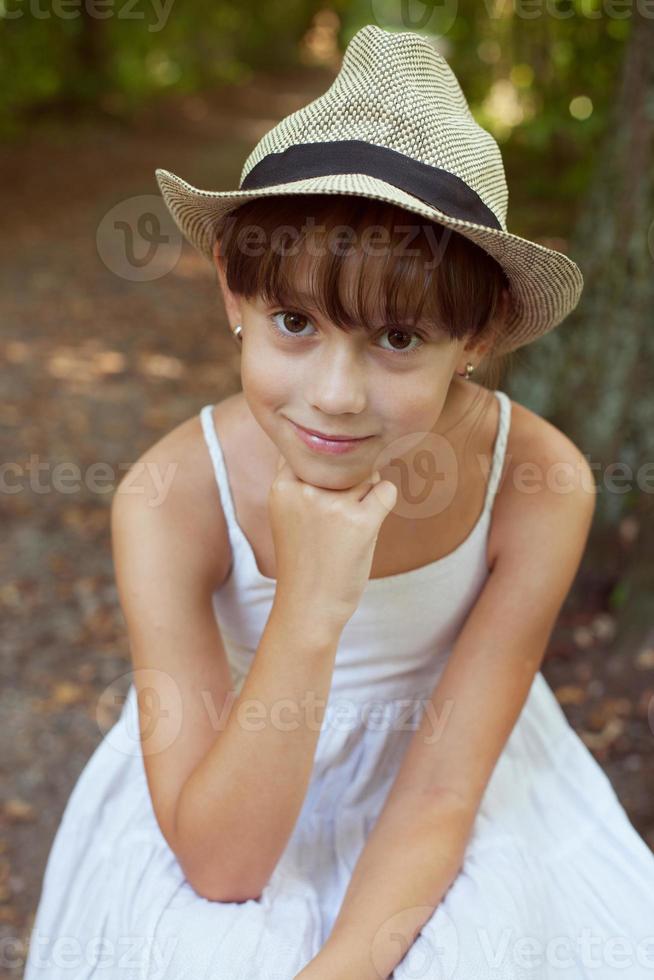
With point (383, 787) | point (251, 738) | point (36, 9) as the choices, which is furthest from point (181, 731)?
point (36, 9)

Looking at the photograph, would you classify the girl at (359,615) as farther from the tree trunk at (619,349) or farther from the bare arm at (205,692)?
the tree trunk at (619,349)

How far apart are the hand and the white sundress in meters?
0.27

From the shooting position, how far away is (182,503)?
1832 millimetres

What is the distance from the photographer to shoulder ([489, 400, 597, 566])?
75.7 inches

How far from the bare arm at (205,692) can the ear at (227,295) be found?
10.6 inches

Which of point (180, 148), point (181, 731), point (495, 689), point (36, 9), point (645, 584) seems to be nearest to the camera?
point (181, 731)

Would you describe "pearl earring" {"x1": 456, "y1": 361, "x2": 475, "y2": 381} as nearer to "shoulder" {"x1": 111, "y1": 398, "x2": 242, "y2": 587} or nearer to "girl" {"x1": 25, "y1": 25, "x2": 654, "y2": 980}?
"girl" {"x1": 25, "y1": 25, "x2": 654, "y2": 980}

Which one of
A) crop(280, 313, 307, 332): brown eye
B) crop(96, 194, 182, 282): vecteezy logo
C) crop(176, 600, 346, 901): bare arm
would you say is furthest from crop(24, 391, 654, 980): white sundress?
crop(96, 194, 182, 282): vecteezy logo

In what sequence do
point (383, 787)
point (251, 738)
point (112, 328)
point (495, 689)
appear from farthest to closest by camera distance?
1. point (112, 328)
2. point (383, 787)
3. point (495, 689)
4. point (251, 738)

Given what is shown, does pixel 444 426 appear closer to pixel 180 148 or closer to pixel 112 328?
pixel 112 328

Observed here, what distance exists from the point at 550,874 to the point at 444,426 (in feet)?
2.75

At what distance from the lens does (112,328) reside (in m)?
7.48

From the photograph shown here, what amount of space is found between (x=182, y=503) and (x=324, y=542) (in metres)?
0.35

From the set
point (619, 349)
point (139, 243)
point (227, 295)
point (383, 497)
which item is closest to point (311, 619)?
point (383, 497)
